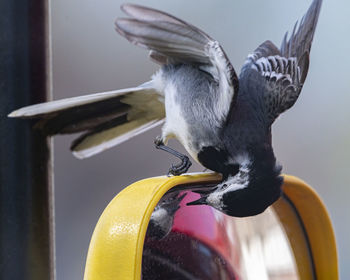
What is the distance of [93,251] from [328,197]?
76 cm

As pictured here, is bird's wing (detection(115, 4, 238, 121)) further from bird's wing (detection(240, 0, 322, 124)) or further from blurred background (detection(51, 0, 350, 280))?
blurred background (detection(51, 0, 350, 280))

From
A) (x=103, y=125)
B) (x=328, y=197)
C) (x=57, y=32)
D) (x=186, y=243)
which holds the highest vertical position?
(x=57, y=32)

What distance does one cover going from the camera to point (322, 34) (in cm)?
99

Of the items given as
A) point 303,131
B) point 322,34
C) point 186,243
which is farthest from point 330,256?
point 322,34

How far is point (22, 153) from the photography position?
44cm

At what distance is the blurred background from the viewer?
756 mm

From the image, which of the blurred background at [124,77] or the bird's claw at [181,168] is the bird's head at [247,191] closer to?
the bird's claw at [181,168]

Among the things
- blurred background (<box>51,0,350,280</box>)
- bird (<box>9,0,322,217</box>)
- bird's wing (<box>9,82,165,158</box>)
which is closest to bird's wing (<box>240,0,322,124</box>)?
bird (<box>9,0,322,217</box>)

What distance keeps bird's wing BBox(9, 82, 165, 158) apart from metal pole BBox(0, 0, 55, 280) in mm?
32

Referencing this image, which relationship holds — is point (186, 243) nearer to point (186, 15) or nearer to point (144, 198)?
point (144, 198)

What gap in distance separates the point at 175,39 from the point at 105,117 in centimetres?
15

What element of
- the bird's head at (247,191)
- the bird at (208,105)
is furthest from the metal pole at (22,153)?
the bird's head at (247,191)

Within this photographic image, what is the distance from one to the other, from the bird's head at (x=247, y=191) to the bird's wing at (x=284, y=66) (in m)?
0.07

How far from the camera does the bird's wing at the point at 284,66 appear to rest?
47 centimetres
